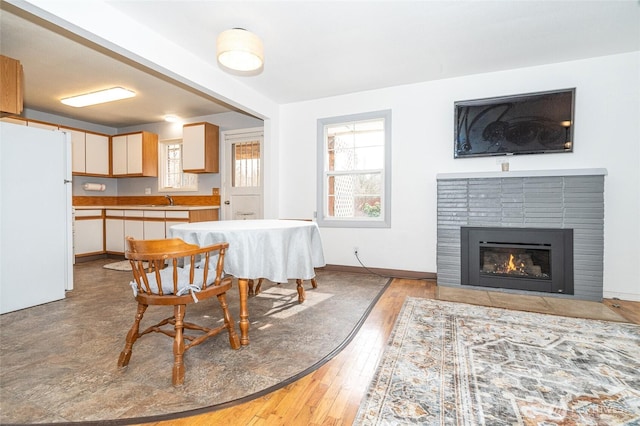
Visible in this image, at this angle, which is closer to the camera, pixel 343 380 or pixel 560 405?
pixel 560 405

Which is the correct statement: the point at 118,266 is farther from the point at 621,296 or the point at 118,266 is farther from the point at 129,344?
the point at 621,296

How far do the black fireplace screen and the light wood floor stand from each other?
1943 mm

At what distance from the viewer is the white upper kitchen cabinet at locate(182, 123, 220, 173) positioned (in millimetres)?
5039

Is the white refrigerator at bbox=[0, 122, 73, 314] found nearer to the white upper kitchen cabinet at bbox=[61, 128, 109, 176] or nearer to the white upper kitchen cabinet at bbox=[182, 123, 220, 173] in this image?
the white upper kitchen cabinet at bbox=[182, 123, 220, 173]

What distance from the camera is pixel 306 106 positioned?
450cm

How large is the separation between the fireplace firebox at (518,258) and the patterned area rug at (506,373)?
0.76 meters

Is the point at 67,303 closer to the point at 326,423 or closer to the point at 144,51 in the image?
the point at 144,51

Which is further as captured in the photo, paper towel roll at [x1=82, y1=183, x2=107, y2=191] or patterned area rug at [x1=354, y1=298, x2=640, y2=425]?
paper towel roll at [x1=82, y1=183, x2=107, y2=191]

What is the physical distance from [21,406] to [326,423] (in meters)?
1.47

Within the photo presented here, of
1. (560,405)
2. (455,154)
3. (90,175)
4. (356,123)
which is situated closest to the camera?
(560,405)

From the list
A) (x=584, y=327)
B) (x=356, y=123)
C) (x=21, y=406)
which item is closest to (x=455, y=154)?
(x=356, y=123)

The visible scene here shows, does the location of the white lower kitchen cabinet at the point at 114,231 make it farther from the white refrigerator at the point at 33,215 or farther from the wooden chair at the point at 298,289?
the wooden chair at the point at 298,289

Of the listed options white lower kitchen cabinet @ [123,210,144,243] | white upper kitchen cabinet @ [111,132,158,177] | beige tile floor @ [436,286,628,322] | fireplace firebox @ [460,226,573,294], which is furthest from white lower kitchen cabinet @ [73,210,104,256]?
fireplace firebox @ [460,226,573,294]

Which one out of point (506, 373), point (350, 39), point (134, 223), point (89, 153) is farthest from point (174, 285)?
point (89, 153)
